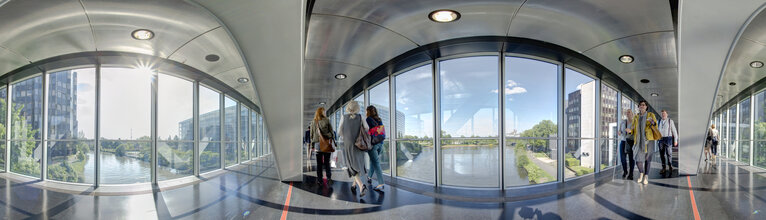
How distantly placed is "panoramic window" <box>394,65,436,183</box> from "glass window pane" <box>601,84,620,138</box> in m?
2.63

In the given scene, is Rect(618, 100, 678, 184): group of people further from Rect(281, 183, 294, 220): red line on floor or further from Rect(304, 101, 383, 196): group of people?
Rect(281, 183, 294, 220): red line on floor

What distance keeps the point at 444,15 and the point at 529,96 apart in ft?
7.07

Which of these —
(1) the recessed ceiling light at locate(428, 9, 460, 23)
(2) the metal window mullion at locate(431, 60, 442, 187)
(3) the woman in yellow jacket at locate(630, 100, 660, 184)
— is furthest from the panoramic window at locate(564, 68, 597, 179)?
(1) the recessed ceiling light at locate(428, 9, 460, 23)

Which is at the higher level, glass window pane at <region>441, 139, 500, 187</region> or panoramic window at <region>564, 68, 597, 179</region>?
panoramic window at <region>564, 68, 597, 179</region>

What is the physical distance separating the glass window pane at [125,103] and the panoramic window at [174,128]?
0.13 ft

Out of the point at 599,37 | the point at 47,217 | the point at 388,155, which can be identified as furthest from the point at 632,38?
the point at 47,217

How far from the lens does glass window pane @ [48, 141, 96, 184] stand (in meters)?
1.06

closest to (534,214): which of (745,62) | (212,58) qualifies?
(212,58)

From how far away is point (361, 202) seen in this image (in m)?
2.72

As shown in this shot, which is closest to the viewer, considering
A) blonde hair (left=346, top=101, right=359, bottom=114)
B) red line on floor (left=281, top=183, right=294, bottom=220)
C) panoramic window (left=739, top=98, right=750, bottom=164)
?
red line on floor (left=281, top=183, right=294, bottom=220)

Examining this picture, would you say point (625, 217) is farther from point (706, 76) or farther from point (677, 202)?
point (706, 76)

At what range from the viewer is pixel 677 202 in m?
2.65

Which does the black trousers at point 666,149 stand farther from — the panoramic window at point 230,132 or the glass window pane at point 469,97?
the panoramic window at point 230,132

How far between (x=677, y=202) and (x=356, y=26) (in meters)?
3.51
